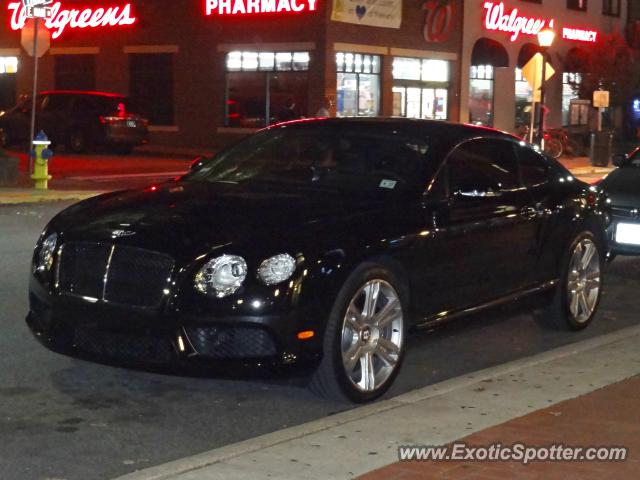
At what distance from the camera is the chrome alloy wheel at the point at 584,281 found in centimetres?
852

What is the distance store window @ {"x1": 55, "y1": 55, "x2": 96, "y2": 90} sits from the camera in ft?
126

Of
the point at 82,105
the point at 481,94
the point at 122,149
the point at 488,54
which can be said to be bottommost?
→ the point at 122,149

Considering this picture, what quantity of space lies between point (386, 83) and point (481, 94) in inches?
218

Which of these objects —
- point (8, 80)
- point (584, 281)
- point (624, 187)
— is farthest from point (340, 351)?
point (8, 80)

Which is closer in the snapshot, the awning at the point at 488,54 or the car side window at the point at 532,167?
the car side window at the point at 532,167

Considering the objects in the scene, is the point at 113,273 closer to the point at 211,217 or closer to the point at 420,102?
the point at 211,217

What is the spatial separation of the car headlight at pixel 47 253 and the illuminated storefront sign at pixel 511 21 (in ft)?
110

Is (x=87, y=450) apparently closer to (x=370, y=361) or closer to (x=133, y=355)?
(x=133, y=355)

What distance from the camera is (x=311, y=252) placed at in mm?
6164

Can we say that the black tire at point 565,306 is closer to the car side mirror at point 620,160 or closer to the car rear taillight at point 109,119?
the car side mirror at point 620,160

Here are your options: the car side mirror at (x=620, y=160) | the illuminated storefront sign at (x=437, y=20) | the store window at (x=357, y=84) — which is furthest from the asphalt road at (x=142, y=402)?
the illuminated storefront sign at (x=437, y=20)

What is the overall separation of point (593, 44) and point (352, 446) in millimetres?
39419

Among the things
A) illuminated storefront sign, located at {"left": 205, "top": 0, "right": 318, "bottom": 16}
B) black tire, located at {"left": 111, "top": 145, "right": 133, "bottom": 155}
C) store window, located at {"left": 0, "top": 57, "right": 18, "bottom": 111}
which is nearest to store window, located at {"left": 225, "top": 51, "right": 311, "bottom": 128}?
illuminated storefront sign, located at {"left": 205, "top": 0, "right": 318, "bottom": 16}

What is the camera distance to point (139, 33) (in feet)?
121
